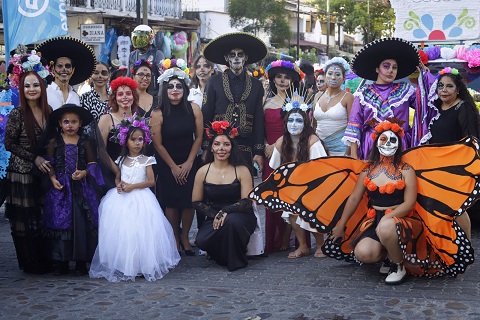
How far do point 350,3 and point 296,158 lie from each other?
52103 millimetres

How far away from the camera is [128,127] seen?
7.18 meters

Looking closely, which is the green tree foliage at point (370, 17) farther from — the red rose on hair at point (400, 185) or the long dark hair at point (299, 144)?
the red rose on hair at point (400, 185)

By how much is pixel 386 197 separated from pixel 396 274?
648mm

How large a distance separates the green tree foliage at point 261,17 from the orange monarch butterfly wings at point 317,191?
1431 inches

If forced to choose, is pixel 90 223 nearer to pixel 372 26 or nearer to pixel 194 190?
pixel 194 190

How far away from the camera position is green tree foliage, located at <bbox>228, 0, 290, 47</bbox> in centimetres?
4241

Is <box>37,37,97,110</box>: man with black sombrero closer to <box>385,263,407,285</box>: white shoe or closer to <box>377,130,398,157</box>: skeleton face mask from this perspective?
<box>377,130,398,157</box>: skeleton face mask

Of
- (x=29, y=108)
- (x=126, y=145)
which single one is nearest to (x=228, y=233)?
(x=126, y=145)

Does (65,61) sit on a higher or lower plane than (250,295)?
higher

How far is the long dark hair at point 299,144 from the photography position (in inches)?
297

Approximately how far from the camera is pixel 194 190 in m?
7.40

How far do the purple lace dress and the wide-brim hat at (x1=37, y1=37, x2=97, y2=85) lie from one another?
48.5 inches

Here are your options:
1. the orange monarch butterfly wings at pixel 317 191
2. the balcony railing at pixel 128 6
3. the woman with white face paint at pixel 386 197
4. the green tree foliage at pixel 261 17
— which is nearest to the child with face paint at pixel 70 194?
the orange monarch butterfly wings at pixel 317 191

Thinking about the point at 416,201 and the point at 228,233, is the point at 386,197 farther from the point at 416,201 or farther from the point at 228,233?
the point at 228,233
